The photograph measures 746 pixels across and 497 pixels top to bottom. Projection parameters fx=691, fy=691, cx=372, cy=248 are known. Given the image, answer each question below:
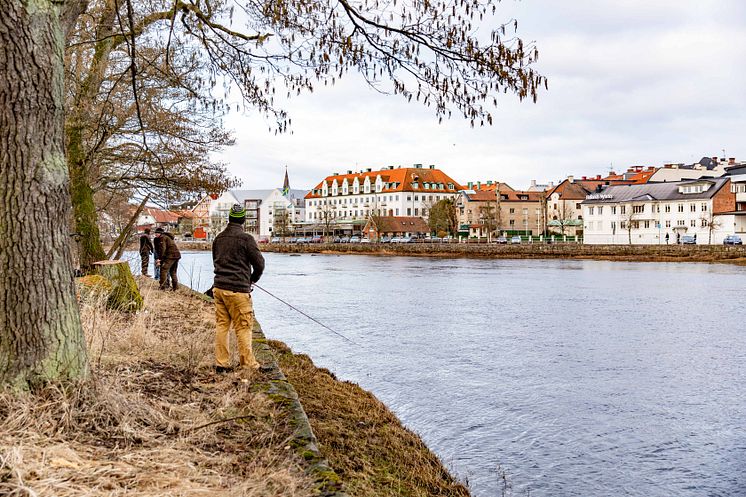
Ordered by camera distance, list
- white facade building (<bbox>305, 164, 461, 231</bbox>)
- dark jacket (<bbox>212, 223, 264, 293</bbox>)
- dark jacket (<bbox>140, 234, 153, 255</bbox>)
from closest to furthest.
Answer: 1. dark jacket (<bbox>212, 223, 264, 293</bbox>)
2. dark jacket (<bbox>140, 234, 153, 255</bbox>)
3. white facade building (<bbox>305, 164, 461, 231</bbox>)

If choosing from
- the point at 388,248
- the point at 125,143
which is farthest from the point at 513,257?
the point at 125,143

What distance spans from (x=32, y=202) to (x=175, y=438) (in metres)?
1.88

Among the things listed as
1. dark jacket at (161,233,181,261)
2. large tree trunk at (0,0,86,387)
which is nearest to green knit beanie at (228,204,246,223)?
large tree trunk at (0,0,86,387)

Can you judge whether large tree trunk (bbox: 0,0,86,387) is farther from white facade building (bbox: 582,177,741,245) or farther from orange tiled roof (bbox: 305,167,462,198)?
orange tiled roof (bbox: 305,167,462,198)

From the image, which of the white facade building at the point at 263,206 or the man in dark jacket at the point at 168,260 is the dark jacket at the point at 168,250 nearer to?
the man in dark jacket at the point at 168,260

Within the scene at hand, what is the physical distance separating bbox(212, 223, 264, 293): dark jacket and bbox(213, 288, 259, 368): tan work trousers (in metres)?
0.10

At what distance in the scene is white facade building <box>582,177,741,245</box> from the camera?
269ft

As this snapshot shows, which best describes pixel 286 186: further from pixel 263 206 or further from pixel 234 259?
pixel 234 259

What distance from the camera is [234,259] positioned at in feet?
25.2

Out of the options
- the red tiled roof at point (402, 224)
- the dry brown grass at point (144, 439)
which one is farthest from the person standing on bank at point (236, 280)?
the red tiled roof at point (402, 224)

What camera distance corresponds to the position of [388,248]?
303ft

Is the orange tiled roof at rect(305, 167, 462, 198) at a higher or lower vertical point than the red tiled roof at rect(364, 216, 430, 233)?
higher

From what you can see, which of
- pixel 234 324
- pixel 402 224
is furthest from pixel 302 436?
pixel 402 224

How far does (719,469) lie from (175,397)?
6.64m
